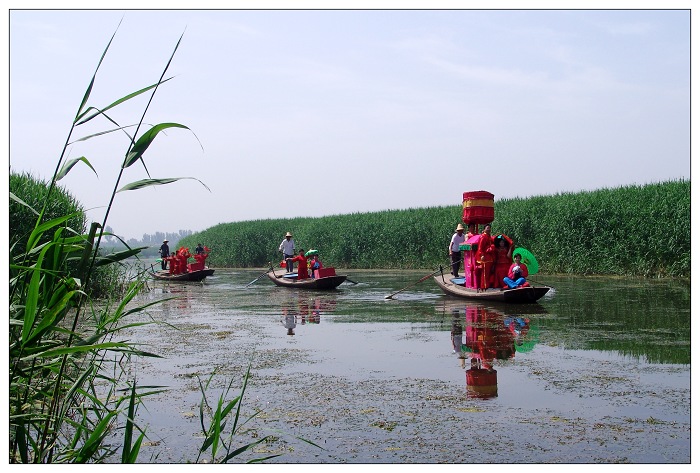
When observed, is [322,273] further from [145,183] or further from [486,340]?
[145,183]

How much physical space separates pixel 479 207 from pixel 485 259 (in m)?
1.39

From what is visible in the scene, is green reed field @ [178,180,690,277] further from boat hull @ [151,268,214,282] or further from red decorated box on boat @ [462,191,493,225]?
boat hull @ [151,268,214,282]

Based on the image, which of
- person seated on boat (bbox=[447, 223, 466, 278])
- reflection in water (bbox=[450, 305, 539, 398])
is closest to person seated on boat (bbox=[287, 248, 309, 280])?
person seated on boat (bbox=[447, 223, 466, 278])

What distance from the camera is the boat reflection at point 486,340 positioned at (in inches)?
311

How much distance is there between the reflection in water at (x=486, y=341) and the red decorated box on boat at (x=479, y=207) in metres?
2.98

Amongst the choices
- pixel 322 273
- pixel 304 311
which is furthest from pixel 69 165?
pixel 322 273

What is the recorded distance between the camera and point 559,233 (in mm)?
27641

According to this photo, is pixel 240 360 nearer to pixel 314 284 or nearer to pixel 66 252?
pixel 66 252

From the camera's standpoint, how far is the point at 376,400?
712 centimetres

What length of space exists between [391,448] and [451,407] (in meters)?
1.35

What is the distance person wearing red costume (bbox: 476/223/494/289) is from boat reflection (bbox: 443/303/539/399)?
137 cm

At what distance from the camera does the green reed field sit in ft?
76.6

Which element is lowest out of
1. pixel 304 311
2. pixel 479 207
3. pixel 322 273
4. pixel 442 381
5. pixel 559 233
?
pixel 442 381

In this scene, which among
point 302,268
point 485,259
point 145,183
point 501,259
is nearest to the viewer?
point 145,183
